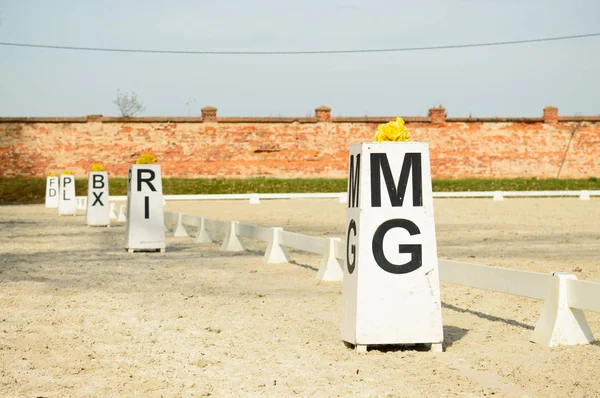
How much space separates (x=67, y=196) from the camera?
30.4 m

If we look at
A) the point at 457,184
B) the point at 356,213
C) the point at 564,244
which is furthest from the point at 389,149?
the point at 457,184

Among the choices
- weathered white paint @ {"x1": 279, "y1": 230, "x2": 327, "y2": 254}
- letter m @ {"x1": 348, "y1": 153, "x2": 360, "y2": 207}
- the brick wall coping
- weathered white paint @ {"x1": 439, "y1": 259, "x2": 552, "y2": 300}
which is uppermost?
the brick wall coping

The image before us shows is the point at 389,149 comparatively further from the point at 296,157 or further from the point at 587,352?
the point at 296,157

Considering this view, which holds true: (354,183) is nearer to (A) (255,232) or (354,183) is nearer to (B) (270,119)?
(A) (255,232)

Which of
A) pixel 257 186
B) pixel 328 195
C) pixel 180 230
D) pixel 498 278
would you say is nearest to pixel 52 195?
pixel 328 195

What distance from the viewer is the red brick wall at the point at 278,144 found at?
47500 mm

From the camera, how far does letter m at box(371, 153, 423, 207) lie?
23.3 feet

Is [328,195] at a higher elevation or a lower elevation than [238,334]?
higher

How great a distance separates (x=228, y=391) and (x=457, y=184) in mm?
41887

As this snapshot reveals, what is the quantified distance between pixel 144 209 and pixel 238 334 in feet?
28.1

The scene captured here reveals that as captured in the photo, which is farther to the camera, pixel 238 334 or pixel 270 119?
pixel 270 119

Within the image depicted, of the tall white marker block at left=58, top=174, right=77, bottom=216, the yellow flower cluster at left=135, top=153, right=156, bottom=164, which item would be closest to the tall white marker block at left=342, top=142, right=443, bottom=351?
the yellow flower cluster at left=135, top=153, right=156, bottom=164

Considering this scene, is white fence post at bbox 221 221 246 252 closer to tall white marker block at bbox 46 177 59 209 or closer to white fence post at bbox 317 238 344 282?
white fence post at bbox 317 238 344 282

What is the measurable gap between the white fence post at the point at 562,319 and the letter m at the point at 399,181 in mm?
1211
